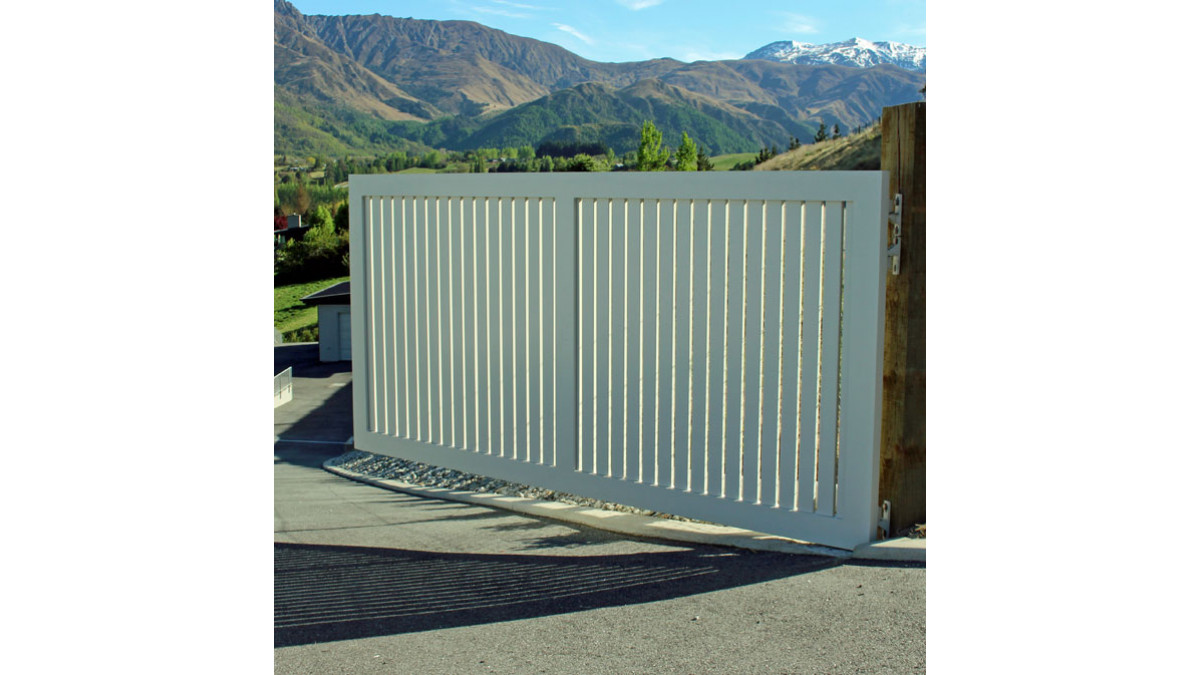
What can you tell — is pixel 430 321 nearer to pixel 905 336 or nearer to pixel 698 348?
pixel 698 348

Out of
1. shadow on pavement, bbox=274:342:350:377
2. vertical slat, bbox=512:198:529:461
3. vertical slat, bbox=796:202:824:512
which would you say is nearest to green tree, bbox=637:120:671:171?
shadow on pavement, bbox=274:342:350:377

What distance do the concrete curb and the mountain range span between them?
270 ft

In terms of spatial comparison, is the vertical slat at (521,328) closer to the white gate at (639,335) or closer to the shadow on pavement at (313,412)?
the white gate at (639,335)

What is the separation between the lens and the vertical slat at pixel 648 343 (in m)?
4.42

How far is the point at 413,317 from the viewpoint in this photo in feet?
18.7

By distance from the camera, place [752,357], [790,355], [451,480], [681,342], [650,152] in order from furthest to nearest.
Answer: [650,152]
[451,480]
[681,342]
[752,357]
[790,355]

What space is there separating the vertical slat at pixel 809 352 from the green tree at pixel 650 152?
61.2 metres

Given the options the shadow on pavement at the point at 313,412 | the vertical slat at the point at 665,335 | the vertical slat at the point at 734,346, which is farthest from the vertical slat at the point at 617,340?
the shadow on pavement at the point at 313,412

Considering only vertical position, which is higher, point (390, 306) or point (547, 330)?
point (390, 306)

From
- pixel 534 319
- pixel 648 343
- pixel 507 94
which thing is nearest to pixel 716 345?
pixel 648 343

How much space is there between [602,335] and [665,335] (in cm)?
40

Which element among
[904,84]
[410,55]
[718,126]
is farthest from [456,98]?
[904,84]
